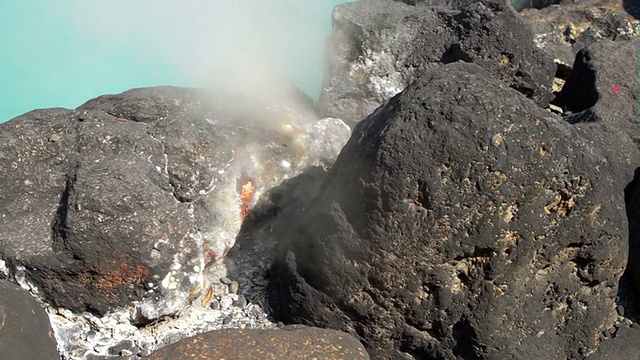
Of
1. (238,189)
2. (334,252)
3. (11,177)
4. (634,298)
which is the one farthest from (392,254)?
(11,177)

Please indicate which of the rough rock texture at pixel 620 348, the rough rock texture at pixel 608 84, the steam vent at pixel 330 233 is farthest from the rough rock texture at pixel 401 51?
the rough rock texture at pixel 620 348

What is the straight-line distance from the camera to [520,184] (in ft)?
6.30

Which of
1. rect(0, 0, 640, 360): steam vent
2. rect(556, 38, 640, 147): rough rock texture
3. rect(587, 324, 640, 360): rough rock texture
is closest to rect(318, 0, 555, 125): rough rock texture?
rect(556, 38, 640, 147): rough rock texture

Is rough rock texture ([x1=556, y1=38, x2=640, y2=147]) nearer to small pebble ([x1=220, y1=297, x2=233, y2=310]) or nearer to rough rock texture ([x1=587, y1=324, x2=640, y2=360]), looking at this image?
rough rock texture ([x1=587, y1=324, x2=640, y2=360])

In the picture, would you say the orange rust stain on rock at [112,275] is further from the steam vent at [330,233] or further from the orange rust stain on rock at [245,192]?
the orange rust stain on rock at [245,192]

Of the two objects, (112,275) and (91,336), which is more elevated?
(112,275)

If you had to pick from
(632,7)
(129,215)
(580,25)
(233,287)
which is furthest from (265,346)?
(632,7)

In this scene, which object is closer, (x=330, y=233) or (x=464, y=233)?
(x=464, y=233)

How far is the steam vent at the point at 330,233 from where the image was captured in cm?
192

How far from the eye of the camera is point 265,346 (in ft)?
6.09

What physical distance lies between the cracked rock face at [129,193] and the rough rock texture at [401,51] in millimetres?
697

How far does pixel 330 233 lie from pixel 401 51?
1.44 meters

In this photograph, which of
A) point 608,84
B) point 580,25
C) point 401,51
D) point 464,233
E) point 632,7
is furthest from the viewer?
point 632,7

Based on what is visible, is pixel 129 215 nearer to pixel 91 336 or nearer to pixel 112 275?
pixel 112 275
